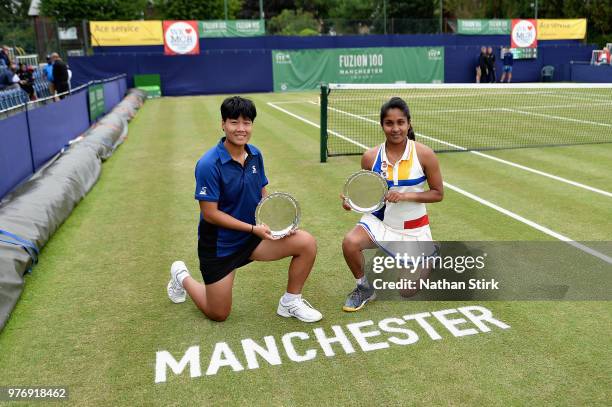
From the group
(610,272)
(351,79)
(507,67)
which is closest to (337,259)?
(610,272)

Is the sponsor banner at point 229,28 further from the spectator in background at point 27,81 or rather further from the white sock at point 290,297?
the white sock at point 290,297

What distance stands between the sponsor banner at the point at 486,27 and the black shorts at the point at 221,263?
135ft

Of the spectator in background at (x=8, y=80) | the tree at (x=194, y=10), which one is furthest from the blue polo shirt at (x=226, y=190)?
the tree at (x=194, y=10)

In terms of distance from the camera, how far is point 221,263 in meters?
5.08

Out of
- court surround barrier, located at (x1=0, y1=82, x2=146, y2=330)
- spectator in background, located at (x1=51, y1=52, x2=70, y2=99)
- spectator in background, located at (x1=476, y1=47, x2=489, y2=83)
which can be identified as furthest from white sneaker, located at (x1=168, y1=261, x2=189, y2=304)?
spectator in background, located at (x1=476, y1=47, x2=489, y2=83)

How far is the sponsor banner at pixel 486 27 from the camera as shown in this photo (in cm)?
4259

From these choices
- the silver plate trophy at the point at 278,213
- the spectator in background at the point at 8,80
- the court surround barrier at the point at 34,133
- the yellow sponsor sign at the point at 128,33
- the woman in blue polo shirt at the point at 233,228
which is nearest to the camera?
the woman in blue polo shirt at the point at 233,228

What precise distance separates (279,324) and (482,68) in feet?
114

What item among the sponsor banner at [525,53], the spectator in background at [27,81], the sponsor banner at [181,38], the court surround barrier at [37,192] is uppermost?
the sponsor banner at [181,38]

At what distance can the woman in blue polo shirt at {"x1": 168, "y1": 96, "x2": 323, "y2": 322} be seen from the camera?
4.82m

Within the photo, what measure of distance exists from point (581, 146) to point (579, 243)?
310 inches

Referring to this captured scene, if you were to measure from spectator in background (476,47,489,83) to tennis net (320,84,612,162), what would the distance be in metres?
7.04

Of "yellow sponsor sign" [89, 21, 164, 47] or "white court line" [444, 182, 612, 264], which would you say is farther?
"yellow sponsor sign" [89, 21, 164, 47]

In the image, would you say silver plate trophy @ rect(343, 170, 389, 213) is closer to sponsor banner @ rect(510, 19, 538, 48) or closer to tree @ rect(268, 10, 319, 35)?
sponsor banner @ rect(510, 19, 538, 48)
